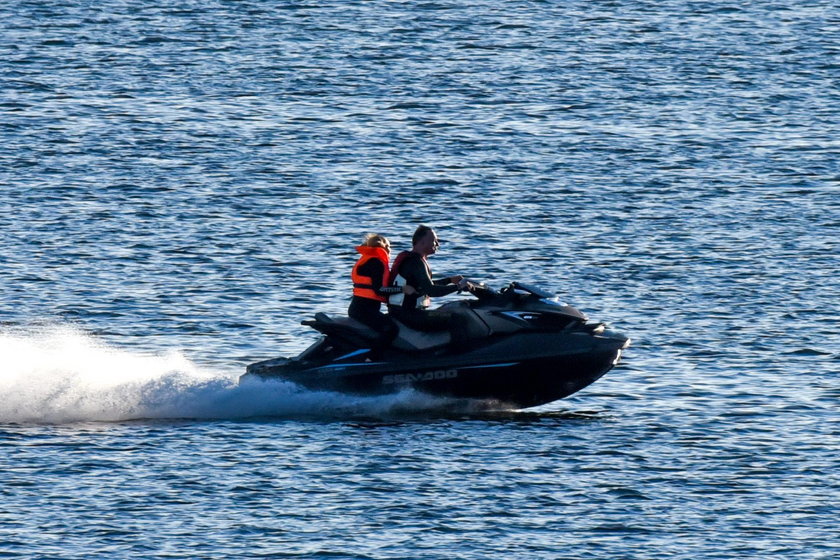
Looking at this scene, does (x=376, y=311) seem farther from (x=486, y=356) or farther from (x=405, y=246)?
(x=405, y=246)

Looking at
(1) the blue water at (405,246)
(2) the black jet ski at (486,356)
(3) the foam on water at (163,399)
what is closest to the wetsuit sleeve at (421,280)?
(2) the black jet ski at (486,356)

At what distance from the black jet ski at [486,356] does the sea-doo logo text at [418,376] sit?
0.01m

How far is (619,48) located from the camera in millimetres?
56875

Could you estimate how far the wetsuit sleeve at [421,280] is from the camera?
2075 centimetres

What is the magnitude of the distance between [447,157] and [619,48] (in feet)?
54.6

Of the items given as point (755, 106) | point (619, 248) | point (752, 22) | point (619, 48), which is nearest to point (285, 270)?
point (619, 248)

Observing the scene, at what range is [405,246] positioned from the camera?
109 feet

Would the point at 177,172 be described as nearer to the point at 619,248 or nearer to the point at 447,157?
the point at 447,157

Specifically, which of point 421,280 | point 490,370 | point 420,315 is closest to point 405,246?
point 420,315

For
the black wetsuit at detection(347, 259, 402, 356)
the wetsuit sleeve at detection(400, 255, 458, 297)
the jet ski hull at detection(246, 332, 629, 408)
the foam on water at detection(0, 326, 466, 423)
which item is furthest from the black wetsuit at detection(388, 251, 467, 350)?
the foam on water at detection(0, 326, 466, 423)

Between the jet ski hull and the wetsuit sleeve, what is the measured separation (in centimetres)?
86

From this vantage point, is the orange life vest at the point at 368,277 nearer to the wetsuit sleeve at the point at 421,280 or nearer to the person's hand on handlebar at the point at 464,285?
the wetsuit sleeve at the point at 421,280

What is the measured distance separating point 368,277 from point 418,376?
133cm

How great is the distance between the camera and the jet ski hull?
21.0 metres
